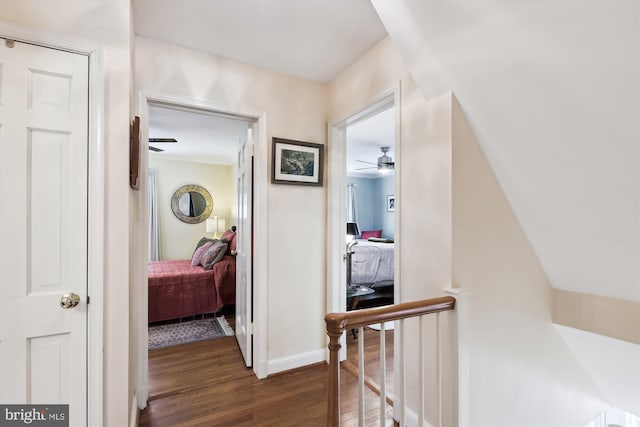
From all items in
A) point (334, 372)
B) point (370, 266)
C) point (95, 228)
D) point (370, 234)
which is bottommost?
point (370, 266)

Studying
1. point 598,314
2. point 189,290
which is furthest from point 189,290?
point 598,314

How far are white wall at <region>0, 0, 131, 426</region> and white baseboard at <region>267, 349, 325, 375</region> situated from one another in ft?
3.79

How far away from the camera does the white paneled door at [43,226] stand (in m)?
1.19

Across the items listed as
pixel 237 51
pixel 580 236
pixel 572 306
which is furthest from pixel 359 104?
pixel 572 306

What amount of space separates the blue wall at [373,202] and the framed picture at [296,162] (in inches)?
206

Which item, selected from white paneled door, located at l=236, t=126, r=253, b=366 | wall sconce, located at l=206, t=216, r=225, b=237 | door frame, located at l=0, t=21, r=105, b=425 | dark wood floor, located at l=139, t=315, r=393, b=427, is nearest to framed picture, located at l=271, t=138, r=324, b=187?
white paneled door, located at l=236, t=126, r=253, b=366

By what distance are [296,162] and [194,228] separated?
13.4ft

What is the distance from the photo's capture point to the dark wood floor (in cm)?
186

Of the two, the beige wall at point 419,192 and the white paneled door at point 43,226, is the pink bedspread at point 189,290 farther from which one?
the beige wall at point 419,192

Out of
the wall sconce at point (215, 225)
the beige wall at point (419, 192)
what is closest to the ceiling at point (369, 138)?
the beige wall at point (419, 192)

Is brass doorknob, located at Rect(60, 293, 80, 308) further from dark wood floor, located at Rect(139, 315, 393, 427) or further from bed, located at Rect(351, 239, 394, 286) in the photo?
bed, located at Rect(351, 239, 394, 286)

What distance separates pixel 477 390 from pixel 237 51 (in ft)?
8.71

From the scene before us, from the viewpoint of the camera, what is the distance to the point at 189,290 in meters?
3.58

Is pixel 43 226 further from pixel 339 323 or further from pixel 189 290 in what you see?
pixel 189 290
